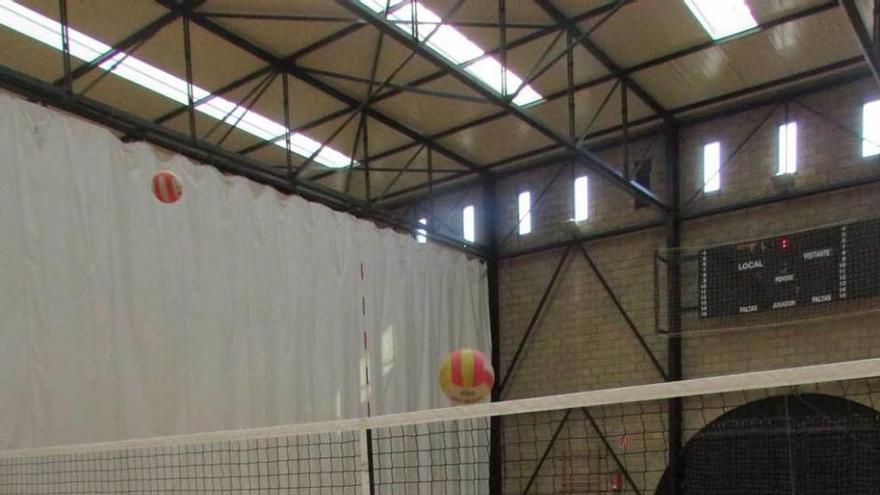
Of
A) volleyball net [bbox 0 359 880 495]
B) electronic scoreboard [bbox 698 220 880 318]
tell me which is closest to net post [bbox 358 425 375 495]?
volleyball net [bbox 0 359 880 495]

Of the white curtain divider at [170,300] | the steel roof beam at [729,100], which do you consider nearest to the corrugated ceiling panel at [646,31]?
the steel roof beam at [729,100]

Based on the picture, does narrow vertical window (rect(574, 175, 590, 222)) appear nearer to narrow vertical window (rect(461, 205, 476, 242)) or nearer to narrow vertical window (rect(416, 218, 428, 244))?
narrow vertical window (rect(461, 205, 476, 242))

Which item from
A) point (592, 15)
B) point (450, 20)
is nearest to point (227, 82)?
point (450, 20)

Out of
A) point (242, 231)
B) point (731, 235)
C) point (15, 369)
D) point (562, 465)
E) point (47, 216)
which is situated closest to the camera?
point (15, 369)

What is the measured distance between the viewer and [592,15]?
11039 mm

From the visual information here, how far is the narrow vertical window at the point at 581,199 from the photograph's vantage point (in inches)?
616

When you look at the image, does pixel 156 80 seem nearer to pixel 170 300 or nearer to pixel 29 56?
pixel 29 56

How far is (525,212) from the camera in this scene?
16500 mm

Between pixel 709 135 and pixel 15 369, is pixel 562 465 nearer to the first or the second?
pixel 709 135

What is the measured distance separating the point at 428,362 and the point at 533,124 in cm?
527

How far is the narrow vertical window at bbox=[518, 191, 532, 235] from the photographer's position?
16.4 metres

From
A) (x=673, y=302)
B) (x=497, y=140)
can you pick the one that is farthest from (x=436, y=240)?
(x=673, y=302)

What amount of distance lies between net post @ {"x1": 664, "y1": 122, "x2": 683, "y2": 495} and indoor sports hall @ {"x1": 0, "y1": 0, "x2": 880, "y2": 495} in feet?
0.16

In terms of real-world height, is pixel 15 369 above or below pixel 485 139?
below
